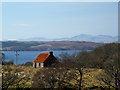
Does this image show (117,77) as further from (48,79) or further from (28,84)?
(28,84)

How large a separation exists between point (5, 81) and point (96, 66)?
680 centimetres

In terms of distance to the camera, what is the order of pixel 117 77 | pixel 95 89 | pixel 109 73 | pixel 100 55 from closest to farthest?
pixel 117 77 < pixel 109 73 < pixel 95 89 < pixel 100 55

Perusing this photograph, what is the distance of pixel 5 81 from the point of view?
13.0 feet

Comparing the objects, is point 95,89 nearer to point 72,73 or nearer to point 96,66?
point 72,73

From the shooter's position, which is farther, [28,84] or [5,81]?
[28,84]

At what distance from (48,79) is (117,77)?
161cm

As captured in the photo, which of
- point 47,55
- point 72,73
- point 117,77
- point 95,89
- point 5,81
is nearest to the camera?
point 5,81

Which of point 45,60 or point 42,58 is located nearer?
point 45,60

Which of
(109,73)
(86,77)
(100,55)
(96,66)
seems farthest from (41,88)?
(100,55)

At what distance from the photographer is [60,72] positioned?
5.27 metres

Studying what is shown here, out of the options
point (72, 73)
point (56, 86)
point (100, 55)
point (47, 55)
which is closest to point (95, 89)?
point (72, 73)

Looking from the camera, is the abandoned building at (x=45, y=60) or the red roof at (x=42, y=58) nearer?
the abandoned building at (x=45, y=60)

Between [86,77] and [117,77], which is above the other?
[117,77]

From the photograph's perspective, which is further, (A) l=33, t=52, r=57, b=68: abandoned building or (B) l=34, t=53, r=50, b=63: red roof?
(B) l=34, t=53, r=50, b=63: red roof
